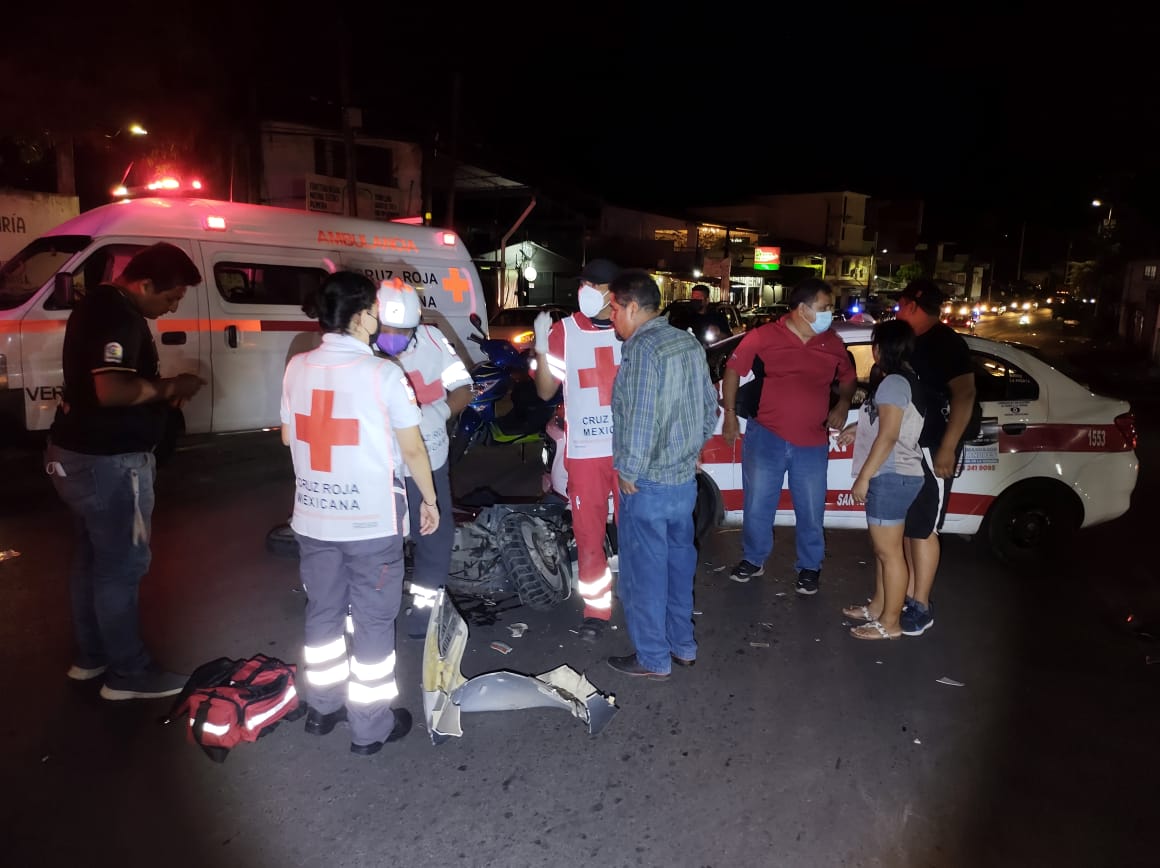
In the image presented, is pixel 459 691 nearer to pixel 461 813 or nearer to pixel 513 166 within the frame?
pixel 461 813

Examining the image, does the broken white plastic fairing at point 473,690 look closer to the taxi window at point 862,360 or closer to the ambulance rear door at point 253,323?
the taxi window at point 862,360

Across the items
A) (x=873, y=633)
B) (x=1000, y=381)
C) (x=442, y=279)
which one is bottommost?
(x=873, y=633)

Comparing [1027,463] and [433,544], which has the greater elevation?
[1027,463]

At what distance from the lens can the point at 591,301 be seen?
4.06 meters

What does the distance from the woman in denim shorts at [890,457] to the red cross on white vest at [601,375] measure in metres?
1.39

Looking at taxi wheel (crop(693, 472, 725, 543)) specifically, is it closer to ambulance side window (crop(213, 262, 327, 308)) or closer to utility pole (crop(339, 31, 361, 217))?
ambulance side window (crop(213, 262, 327, 308))

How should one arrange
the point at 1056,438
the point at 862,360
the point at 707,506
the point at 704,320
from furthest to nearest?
the point at 704,320
the point at 862,360
the point at 707,506
the point at 1056,438

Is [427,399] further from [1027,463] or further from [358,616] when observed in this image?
[1027,463]

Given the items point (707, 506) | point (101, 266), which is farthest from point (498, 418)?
point (101, 266)

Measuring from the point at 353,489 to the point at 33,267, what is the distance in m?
6.57

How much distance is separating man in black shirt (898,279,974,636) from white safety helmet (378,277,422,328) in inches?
109

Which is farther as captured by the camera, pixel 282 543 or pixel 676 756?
pixel 282 543

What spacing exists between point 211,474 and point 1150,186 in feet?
98.3

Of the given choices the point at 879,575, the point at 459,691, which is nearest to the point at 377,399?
the point at 459,691
